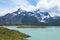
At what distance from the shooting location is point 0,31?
128 feet
